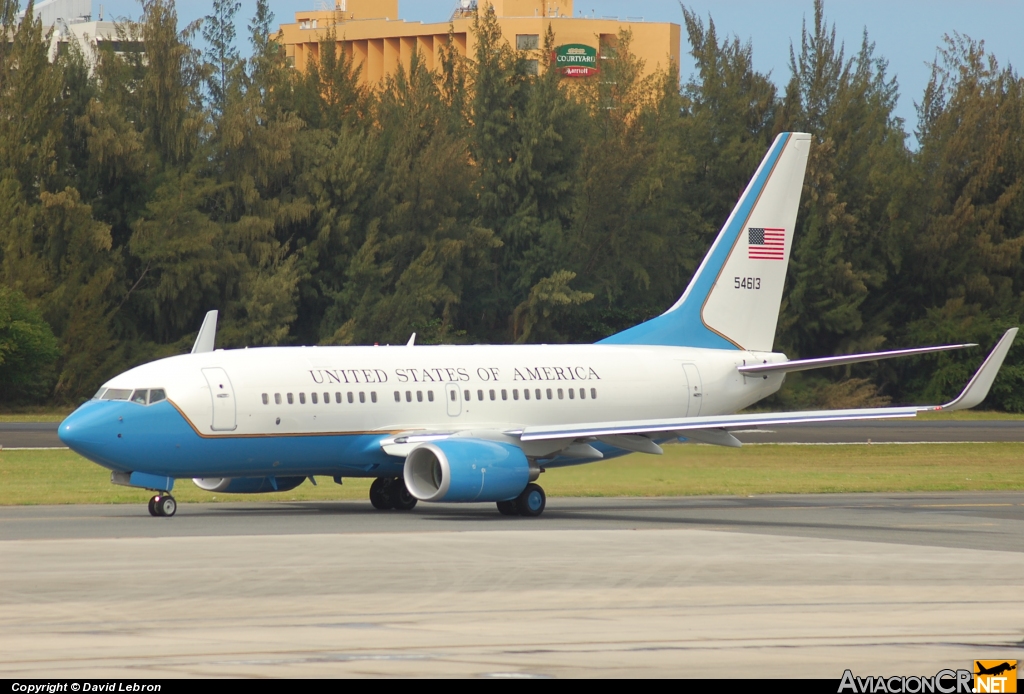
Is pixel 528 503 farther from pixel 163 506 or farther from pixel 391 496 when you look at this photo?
pixel 163 506

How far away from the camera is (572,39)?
123000mm

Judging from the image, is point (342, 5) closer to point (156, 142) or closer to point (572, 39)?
point (572, 39)

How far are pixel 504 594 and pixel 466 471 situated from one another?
1075cm

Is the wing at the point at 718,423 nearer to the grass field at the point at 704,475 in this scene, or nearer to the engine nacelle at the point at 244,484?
the grass field at the point at 704,475

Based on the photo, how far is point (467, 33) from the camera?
11919 cm

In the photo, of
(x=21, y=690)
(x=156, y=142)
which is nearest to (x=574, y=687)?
(x=21, y=690)

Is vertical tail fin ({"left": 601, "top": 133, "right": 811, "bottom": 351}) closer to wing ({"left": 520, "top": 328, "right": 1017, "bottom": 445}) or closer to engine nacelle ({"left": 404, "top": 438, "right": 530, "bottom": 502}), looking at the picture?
wing ({"left": 520, "top": 328, "right": 1017, "bottom": 445})

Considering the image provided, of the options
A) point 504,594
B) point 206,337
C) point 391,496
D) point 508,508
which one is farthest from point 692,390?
point 504,594

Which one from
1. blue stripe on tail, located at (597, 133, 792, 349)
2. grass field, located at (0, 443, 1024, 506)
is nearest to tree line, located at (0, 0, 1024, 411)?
grass field, located at (0, 443, 1024, 506)

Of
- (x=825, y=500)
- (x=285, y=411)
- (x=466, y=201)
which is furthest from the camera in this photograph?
(x=466, y=201)

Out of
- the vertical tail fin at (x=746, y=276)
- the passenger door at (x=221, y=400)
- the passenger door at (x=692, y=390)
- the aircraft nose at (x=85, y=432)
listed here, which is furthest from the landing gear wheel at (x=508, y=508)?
the aircraft nose at (x=85, y=432)

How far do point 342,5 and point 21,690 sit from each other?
421 ft

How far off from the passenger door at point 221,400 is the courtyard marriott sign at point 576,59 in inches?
3498

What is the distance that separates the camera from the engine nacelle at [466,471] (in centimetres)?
2844
